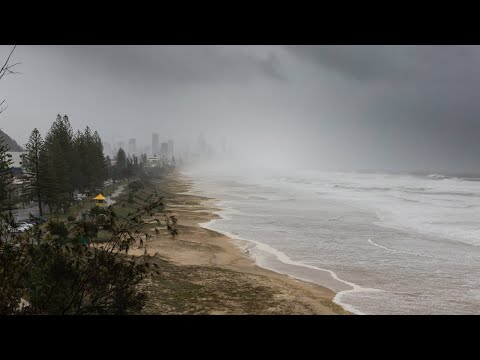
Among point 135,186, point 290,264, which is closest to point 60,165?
point 135,186

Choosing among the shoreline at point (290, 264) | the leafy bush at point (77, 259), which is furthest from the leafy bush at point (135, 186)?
the leafy bush at point (77, 259)

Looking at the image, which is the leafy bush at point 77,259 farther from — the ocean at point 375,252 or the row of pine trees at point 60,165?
the row of pine trees at point 60,165

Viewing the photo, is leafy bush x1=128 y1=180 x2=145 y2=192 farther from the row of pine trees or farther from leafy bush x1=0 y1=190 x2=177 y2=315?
leafy bush x1=0 y1=190 x2=177 y2=315

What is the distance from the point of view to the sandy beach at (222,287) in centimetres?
1281

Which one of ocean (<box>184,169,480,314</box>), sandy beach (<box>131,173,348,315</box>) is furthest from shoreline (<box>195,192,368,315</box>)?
sandy beach (<box>131,173,348,315</box>)

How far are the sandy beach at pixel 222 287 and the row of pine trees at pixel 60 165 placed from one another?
10005 mm

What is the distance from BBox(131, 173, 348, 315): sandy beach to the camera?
504 inches

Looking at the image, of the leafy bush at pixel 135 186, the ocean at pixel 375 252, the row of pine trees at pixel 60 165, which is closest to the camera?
the ocean at pixel 375 252

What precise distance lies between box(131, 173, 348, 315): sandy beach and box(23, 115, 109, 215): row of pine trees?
10005mm

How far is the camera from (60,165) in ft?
123

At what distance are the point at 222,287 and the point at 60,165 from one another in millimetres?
28927

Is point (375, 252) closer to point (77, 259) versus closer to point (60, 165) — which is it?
point (77, 259)

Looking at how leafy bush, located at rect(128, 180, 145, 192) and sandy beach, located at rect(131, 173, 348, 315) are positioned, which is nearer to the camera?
sandy beach, located at rect(131, 173, 348, 315)
